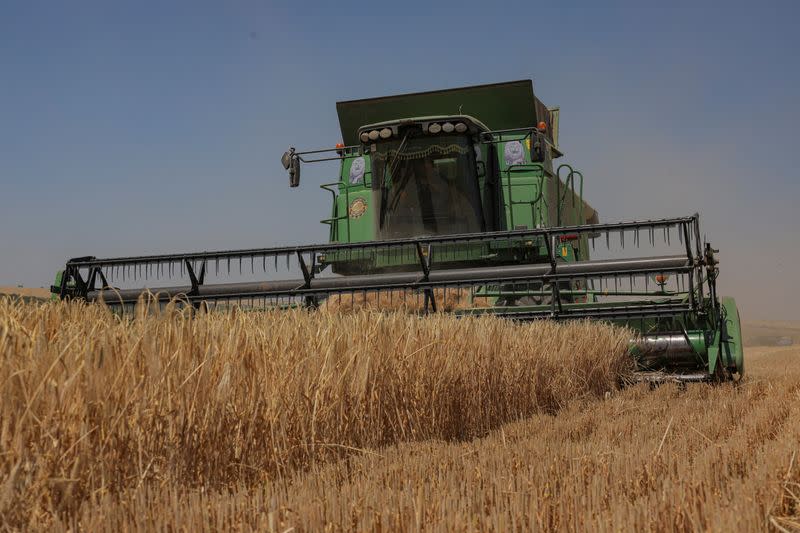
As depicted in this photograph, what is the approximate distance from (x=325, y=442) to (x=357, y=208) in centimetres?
675

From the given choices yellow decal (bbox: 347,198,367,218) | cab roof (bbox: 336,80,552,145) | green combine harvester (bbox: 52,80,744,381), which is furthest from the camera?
cab roof (bbox: 336,80,552,145)

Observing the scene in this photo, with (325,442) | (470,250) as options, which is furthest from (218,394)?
(470,250)

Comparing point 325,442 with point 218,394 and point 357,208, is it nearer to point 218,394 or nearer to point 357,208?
point 218,394

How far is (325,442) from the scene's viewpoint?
3.42 meters

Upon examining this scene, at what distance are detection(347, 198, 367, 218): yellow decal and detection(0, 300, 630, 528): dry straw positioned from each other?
191 inches

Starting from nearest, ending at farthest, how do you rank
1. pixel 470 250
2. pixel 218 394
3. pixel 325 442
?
1. pixel 218 394
2. pixel 325 442
3. pixel 470 250

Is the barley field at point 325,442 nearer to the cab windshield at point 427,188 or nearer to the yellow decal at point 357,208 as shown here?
the cab windshield at point 427,188

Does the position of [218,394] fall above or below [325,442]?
above

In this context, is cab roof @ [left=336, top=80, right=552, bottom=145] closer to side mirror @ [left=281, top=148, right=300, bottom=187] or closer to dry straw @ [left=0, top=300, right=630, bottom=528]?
side mirror @ [left=281, top=148, right=300, bottom=187]

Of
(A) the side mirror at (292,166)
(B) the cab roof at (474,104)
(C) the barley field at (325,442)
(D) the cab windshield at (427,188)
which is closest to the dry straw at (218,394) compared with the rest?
(C) the barley field at (325,442)

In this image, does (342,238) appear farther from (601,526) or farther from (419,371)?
(601,526)

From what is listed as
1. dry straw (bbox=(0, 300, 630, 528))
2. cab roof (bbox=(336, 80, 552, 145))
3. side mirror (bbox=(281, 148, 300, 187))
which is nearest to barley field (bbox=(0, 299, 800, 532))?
dry straw (bbox=(0, 300, 630, 528))

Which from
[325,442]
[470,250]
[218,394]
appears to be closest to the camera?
[218,394]

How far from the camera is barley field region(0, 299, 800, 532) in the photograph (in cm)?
212
